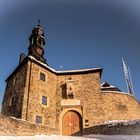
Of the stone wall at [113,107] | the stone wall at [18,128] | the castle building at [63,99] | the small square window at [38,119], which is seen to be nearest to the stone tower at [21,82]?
the castle building at [63,99]

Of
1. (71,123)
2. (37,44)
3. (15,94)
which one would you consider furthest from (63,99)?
(37,44)

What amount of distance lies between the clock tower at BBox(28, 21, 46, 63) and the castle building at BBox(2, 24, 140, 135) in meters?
2.36

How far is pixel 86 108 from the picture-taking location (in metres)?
18.4

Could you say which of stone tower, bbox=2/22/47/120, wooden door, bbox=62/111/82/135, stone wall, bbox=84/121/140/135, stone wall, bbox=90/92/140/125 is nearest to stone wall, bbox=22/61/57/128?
stone tower, bbox=2/22/47/120

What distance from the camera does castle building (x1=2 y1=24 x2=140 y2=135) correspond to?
17455 mm

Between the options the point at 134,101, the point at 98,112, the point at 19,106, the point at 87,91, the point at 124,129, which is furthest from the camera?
the point at 134,101

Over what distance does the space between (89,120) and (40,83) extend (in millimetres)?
5253

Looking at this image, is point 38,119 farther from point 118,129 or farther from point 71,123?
point 118,129

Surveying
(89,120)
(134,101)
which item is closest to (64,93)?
(89,120)

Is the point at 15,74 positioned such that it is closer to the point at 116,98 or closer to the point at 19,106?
the point at 19,106

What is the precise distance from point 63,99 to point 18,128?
754 cm

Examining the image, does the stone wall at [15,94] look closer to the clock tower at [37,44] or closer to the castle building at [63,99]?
the castle building at [63,99]

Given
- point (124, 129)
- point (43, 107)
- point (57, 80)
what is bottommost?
point (124, 129)

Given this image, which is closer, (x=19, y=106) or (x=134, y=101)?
(x=19, y=106)
